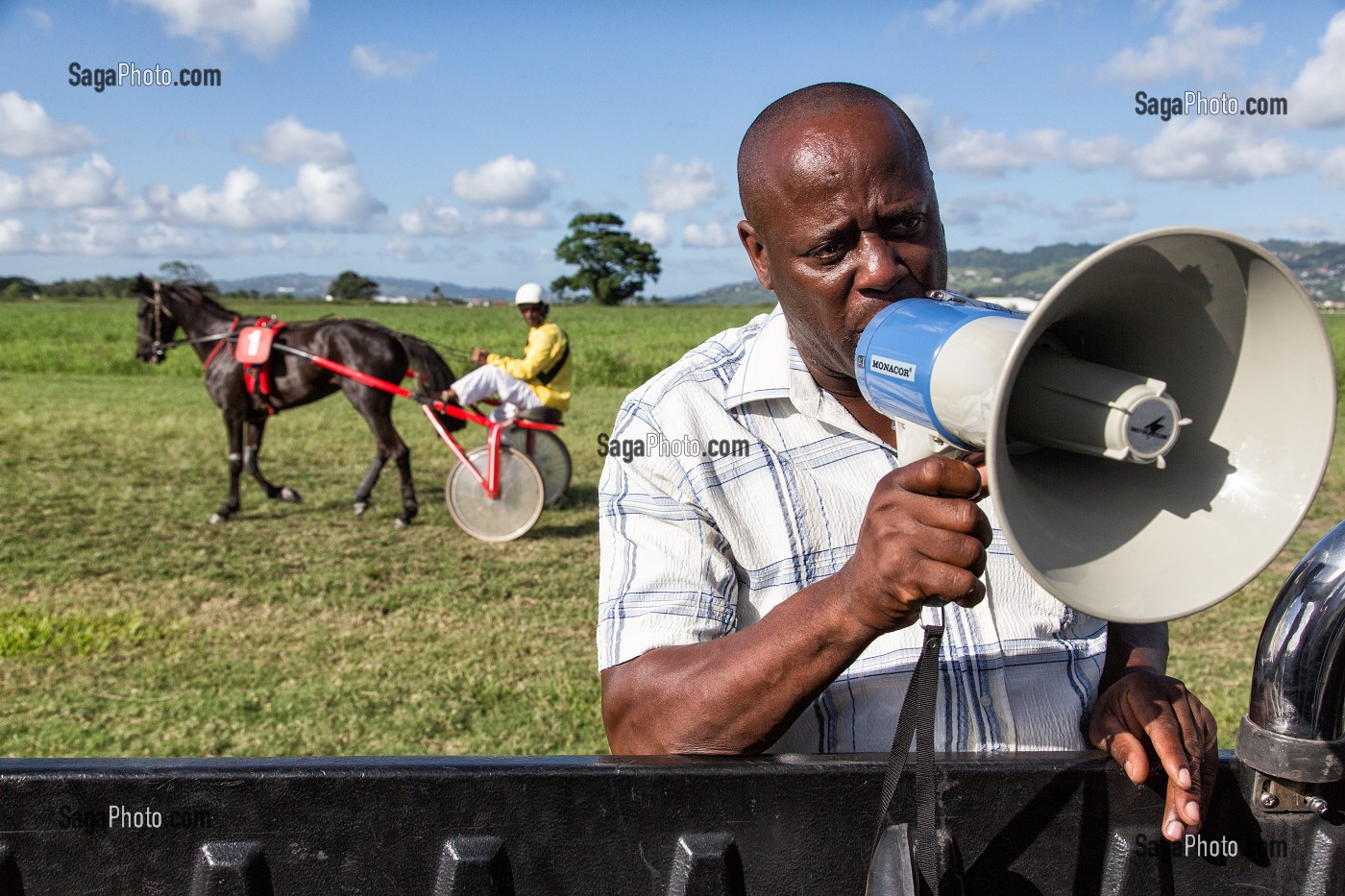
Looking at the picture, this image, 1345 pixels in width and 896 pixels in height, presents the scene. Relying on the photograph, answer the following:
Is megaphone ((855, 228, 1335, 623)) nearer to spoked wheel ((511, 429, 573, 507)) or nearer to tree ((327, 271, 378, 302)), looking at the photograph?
spoked wheel ((511, 429, 573, 507))

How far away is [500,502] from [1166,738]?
7.70 m

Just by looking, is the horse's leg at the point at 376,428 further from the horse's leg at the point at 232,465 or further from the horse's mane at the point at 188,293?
the horse's mane at the point at 188,293

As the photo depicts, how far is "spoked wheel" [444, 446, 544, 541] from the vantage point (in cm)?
876

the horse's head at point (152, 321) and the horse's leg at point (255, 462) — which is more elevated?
the horse's head at point (152, 321)

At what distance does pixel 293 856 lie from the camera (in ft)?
3.93

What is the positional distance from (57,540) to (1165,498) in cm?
867

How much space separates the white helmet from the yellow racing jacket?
13.5 inches

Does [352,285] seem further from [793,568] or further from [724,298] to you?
[793,568]

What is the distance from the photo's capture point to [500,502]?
879 centimetres

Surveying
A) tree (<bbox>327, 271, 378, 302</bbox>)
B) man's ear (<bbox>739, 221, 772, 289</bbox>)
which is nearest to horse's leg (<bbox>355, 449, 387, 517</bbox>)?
man's ear (<bbox>739, 221, 772, 289</bbox>)

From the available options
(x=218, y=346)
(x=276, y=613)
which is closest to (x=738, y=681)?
(x=276, y=613)

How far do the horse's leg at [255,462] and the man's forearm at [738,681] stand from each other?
886 cm

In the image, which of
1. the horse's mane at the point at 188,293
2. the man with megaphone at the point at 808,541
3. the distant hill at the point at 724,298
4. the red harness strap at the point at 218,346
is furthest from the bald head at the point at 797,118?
the distant hill at the point at 724,298

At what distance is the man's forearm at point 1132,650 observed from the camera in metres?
1.76
